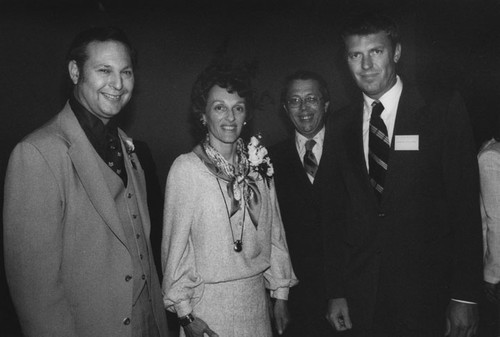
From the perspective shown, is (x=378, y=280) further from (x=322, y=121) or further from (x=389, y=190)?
(x=322, y=121)

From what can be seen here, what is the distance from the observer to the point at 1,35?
3.37m

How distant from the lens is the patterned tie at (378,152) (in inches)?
85.1

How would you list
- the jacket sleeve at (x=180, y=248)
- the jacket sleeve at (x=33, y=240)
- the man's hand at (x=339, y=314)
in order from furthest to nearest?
1. the man's hand at (x=339, y=314)
2. the jacket sleeve at (x=180, y=248)
3. the jacket sleeve at (x=33, y=240)

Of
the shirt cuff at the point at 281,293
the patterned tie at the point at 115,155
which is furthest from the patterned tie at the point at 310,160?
the patterned tie at the point at 115,155

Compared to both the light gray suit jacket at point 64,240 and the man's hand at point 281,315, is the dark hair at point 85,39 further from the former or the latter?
the man's hand at point 281,315

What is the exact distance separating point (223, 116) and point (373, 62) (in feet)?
2.86

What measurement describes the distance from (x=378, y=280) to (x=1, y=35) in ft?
11.0

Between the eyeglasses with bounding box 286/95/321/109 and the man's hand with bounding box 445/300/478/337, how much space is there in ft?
5.59

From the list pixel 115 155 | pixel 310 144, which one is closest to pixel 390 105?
pixel 310 144

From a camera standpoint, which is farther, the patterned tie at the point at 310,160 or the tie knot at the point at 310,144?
the tie knot at the point at 310,144

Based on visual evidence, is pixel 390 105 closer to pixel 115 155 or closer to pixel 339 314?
pixel 339 314

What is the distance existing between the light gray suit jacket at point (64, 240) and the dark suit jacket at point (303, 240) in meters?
1.37

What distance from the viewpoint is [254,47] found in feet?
15.9

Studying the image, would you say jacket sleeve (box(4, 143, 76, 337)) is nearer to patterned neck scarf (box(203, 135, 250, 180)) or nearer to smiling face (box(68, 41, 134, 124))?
smiling face (box(68, 41, 134, 124))
